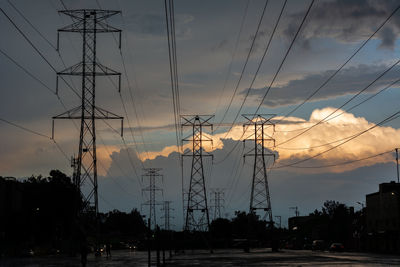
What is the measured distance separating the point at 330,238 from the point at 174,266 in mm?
121609

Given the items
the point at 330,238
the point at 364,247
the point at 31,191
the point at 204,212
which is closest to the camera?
the point at 204,212

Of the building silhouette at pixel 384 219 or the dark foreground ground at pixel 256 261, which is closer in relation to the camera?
the dark foreground ground at pixel 256 261

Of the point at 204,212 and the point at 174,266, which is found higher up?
the point at 204,212

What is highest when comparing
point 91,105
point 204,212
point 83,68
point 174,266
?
point 83,68

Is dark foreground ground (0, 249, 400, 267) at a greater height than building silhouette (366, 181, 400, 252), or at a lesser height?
lesser

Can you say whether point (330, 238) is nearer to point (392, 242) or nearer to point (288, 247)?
point (288, 247)

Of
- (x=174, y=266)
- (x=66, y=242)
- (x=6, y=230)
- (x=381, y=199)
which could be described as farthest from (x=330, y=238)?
(x=174, y=266)

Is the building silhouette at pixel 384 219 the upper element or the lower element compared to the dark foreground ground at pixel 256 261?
upper

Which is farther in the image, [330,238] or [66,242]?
[330,238]

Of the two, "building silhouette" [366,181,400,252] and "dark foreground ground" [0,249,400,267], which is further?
"building silhouette" [366,181,400,252]

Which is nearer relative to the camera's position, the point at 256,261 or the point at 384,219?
the point at 256,261

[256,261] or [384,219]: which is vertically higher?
[384,219]

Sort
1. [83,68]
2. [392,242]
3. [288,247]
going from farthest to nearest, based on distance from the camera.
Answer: [288,247], [392,242], [83,68]

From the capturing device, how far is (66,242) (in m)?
146
